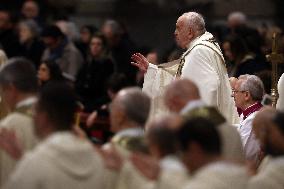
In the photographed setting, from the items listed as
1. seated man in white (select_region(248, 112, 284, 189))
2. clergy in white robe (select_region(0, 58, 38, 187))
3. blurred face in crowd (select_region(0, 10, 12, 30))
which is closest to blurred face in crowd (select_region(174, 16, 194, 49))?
clergy in white robe (select_region(0, 58, 38, 187))

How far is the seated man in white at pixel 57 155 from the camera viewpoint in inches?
363

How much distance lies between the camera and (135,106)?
10.1 m

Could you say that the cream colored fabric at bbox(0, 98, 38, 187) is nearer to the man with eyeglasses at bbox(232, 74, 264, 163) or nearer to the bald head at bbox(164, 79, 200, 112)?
the bald head at bbox(164, 79, 200, 112)

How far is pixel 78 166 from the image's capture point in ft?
31.0

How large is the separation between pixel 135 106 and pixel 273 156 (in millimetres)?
1023

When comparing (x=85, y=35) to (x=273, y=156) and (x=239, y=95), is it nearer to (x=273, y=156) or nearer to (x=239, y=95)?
(x=239, y=95)

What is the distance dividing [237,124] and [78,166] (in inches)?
197

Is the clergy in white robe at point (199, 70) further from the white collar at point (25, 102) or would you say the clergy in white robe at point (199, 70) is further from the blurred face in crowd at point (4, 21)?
the blurred face in crowd at point (4, 21)

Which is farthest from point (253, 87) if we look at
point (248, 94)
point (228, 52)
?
point (228, 52)

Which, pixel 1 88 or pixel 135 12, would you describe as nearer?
pixel 1 88

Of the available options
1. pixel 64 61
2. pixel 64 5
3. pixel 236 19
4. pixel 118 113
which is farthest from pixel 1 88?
pixel 64 5

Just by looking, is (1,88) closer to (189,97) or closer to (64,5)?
(189,97)

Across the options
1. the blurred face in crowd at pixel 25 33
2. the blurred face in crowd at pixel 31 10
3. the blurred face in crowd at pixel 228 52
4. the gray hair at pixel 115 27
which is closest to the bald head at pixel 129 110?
the blurred face in crowd at pixel 228 52

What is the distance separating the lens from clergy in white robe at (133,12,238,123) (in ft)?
46.3
